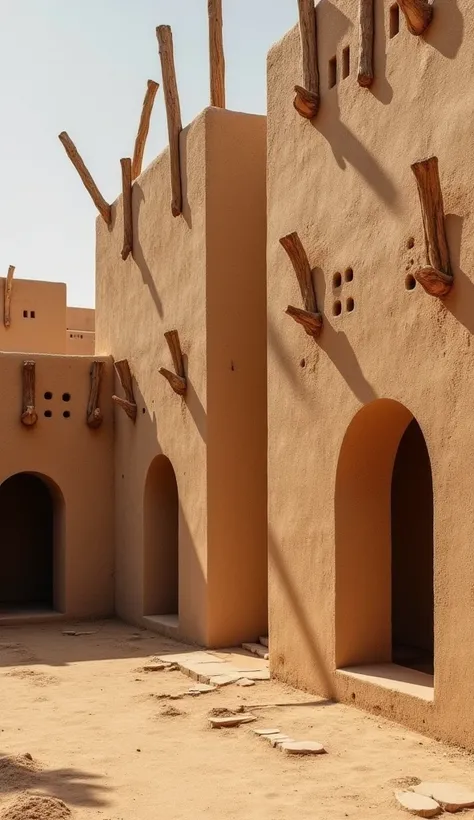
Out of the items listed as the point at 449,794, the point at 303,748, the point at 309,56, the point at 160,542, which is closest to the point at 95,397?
the point at 160,542

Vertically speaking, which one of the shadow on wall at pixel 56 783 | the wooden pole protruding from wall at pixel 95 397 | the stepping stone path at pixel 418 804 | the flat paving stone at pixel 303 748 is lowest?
the shadow on wall at pixel 56 783

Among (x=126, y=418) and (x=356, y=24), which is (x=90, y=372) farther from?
(x=356, y=24)

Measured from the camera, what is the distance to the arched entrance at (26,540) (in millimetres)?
15617

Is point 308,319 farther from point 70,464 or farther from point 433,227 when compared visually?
point 70,464

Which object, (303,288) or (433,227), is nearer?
(433,227)

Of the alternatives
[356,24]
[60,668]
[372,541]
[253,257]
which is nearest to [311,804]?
[372,541]

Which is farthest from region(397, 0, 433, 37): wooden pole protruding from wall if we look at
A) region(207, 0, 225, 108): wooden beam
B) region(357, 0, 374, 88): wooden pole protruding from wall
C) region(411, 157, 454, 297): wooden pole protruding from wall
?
region(207, 0, 225, 108): wooden beam

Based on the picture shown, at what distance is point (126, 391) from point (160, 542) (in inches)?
85.8

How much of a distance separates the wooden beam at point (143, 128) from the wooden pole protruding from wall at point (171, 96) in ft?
5.00

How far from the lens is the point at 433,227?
6.54 metres

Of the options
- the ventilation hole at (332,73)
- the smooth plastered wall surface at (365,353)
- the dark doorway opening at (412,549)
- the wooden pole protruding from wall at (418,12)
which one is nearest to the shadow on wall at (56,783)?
the smooth plastered wall surface at (365,353)

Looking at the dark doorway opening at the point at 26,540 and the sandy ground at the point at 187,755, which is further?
the dark doorway opening at the point at 26,540

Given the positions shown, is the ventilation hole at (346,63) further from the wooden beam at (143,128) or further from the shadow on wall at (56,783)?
the shadow on wall at (56,783)

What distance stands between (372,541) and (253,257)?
423 cm
